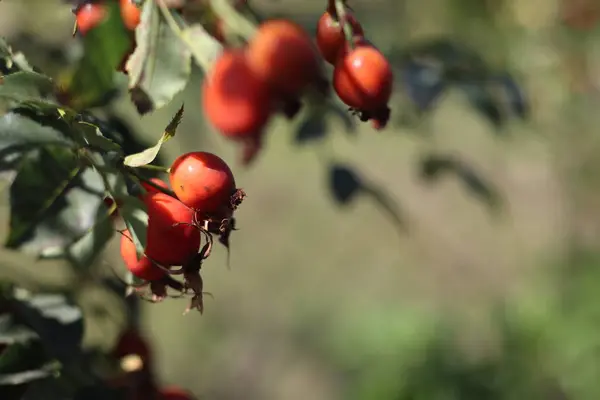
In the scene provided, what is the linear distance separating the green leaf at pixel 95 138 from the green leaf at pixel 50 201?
4cm

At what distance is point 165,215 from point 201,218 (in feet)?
0.09

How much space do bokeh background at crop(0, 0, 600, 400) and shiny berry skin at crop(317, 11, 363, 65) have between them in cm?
52

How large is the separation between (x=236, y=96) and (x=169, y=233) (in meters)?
0.09

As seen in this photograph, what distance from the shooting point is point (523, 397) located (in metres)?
2.12

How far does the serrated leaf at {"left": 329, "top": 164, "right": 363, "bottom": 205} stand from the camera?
105 centimetres

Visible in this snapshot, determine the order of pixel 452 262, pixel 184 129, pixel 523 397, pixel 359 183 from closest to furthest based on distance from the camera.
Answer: pixel 359 183 → pixel 184 129 → pixel 523 397 → pixel 452 262

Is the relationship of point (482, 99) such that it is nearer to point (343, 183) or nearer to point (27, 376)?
point (343, 183)

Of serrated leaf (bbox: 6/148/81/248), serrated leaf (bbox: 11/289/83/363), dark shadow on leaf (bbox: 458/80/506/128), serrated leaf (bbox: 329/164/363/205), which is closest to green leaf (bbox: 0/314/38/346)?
serrated leaf (bbox: 11/289/83/363)

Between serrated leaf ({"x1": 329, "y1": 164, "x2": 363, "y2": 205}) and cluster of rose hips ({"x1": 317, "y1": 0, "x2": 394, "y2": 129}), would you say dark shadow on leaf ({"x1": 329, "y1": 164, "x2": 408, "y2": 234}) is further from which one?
cluster of rose hips ({"x1": 317, "y1": 0, "x2": 394, "y2": 129})

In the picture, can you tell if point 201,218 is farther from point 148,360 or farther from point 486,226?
point 486,226

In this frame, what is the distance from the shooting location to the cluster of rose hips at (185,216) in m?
0.46

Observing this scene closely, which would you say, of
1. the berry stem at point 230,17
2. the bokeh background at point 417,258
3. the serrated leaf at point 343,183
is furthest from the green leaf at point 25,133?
the serrated leaf at point 343,183

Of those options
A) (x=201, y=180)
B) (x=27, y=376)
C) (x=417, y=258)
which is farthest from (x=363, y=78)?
(x=417, y=258)

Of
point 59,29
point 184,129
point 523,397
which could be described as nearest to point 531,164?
point 523,397
